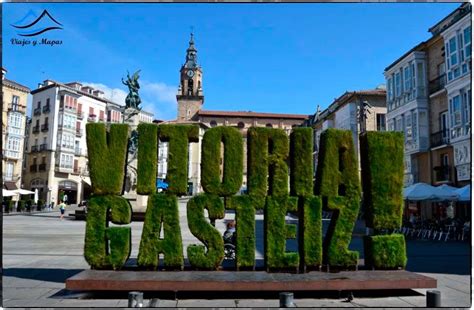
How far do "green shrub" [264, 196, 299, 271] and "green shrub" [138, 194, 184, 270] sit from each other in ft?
6.42

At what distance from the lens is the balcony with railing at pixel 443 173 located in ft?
82.4

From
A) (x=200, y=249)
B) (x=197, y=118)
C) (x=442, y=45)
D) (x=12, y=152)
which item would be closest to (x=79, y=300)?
(x=200, y=249)

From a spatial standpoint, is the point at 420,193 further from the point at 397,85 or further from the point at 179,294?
the point at 179,294

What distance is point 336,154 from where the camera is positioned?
982 centimetres

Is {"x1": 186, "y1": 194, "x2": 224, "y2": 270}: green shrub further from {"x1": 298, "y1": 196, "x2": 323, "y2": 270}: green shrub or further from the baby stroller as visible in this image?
the baby stroller

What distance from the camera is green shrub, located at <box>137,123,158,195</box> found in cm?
972

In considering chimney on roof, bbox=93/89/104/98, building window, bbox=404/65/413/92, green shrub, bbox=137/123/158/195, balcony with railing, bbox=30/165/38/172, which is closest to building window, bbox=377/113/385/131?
building window, bbox=404/65/413/92

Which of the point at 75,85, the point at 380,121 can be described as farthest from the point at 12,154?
the point at 380,121

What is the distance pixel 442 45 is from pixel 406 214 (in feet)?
37.3

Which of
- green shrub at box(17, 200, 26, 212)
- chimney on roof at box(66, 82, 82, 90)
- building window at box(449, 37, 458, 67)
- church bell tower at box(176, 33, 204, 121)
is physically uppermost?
church bell tower at box(176, 33, 204, 121)

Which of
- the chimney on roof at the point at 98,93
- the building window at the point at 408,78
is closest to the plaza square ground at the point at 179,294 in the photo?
the building window at the point at 408,78

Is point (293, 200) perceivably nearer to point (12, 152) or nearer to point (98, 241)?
point (98, 241)

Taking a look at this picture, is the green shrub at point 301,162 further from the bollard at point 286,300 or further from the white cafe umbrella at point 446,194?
the white cafe umbrella at point 446,194

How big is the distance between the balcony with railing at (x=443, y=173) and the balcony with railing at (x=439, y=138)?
4.89 feet
